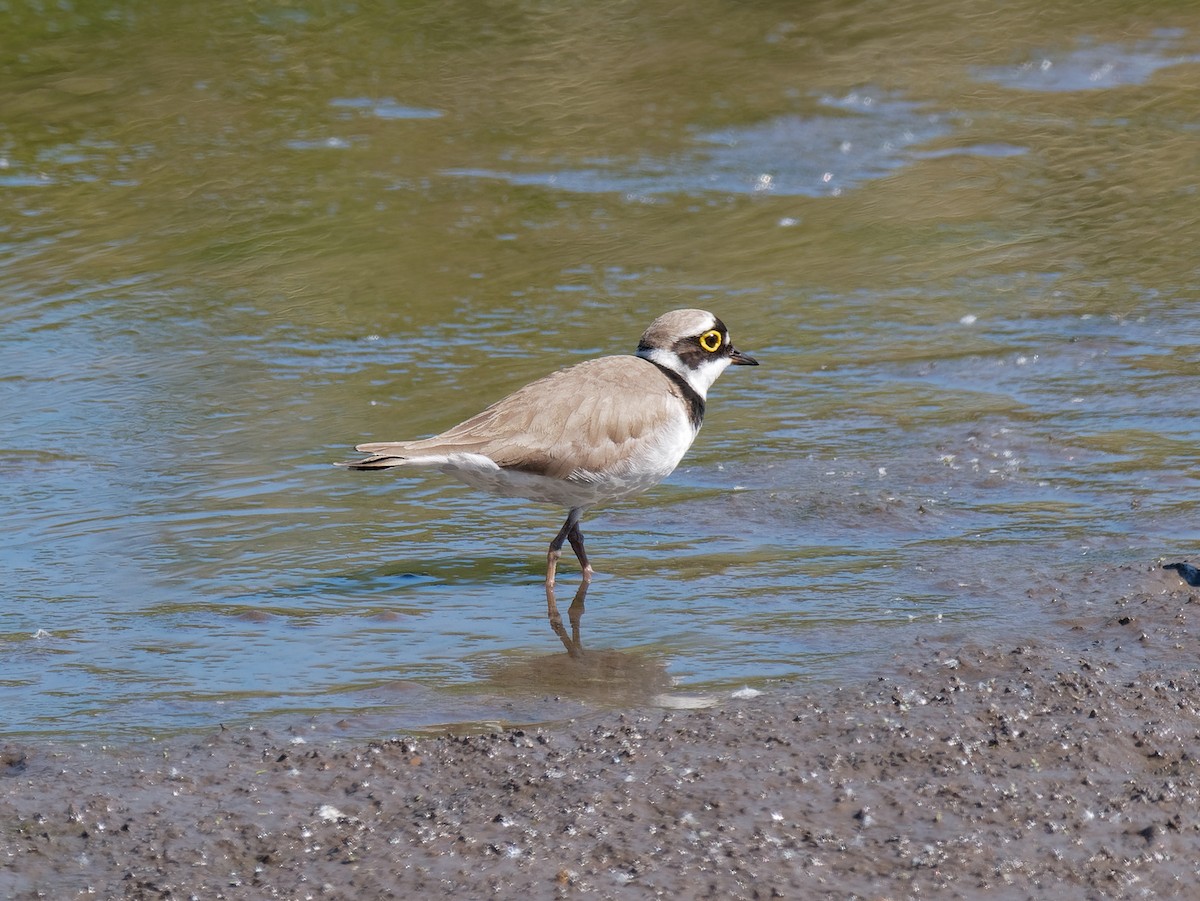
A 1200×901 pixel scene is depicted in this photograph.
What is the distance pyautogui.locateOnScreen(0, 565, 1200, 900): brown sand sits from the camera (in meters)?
4.91

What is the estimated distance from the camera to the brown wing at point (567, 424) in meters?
7.59

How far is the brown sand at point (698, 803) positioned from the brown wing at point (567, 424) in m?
1.87

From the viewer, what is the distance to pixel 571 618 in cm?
730

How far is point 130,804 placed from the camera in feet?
17.8

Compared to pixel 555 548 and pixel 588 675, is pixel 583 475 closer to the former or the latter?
pixel 555 548

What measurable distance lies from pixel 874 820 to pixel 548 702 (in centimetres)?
150

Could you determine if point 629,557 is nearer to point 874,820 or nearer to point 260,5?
point 874,820

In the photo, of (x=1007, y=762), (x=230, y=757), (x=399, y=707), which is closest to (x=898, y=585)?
(x=1007, y=762)

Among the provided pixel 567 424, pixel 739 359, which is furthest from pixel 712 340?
pixel 567 424

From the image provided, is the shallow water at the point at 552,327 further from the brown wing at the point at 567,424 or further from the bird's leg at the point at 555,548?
the brown wing at the point at 567,424

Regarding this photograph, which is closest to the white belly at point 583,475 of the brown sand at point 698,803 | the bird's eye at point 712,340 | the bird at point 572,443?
the bird at point 572,443

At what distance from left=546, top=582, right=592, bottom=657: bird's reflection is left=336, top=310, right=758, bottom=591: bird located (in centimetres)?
8

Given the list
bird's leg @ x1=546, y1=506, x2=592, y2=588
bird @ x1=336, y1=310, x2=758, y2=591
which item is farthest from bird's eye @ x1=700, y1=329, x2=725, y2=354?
bird's leg @ x1=546, y1=506, x2=592, y2=588

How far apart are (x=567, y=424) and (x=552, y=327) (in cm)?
403
